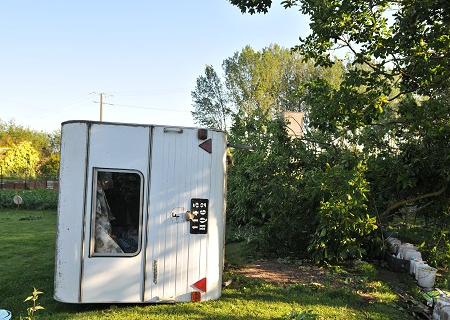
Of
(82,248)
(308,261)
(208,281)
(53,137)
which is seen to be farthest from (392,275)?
(53,137)

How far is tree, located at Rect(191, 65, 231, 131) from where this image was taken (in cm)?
4372

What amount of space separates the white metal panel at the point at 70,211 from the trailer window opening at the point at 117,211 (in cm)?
20

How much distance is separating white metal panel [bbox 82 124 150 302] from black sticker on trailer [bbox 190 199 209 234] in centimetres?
63

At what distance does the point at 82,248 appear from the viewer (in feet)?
15.7

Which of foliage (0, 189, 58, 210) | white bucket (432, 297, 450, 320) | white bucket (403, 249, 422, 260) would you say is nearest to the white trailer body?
white bucket (432, 297, 450, 320)

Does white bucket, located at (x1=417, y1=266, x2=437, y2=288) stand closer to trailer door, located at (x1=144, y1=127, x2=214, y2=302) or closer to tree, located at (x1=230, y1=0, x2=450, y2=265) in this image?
tree, located at (x1=230, y1=0, x2=450, y2=265)

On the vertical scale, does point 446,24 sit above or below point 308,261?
above

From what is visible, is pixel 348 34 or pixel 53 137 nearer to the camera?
pixel 348 34

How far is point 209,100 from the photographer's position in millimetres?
44156

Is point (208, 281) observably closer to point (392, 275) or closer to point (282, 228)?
point (282, 228)

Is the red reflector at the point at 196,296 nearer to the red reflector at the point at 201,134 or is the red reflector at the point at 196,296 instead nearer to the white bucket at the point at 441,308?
the red reflector at the point at 201,134

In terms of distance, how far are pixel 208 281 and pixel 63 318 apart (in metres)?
1.81

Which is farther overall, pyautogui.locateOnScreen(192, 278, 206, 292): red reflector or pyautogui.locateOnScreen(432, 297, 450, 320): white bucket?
pyautogui.locateOnScreen(192, 278, 206, 292): red reflector

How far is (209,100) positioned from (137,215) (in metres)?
39.9
